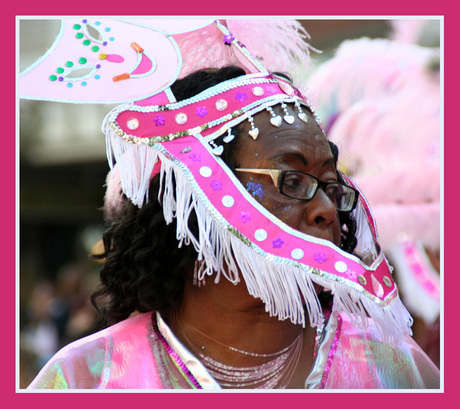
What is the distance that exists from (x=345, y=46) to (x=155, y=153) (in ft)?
7.80

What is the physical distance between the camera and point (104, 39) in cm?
221

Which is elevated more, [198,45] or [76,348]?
[198,45]

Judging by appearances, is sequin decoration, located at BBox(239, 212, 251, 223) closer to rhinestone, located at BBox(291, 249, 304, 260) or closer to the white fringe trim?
the white fringe trim

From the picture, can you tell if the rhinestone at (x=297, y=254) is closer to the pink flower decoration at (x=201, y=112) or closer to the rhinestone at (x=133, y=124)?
the pink flower decoration at (x=201, y=112)

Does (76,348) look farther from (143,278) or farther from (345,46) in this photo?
(345,46)

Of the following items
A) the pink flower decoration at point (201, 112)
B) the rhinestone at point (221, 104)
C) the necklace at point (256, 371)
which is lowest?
the necklace at point (256, 371)

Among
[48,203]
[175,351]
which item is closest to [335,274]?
[175,351]

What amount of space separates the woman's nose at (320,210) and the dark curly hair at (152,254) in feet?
1.04

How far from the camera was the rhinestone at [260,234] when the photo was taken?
79.8 inches

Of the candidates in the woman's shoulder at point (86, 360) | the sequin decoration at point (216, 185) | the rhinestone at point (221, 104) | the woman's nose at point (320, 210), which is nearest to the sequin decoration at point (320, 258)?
the woman's nose at point (320, 210)

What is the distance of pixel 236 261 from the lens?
210 centimetres

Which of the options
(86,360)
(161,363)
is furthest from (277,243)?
(86,360)

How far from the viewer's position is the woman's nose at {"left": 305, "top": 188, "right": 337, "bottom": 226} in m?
2.04

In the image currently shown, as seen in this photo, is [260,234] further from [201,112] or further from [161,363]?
[161,363]
